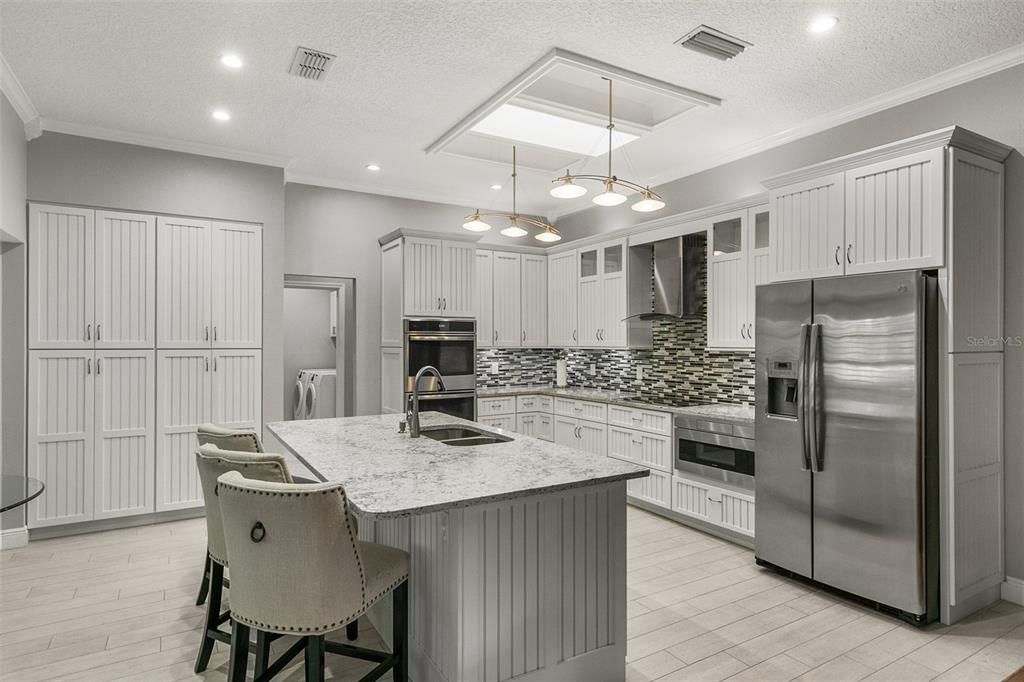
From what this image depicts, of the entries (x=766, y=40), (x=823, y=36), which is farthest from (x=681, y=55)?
(x=823, y=36)

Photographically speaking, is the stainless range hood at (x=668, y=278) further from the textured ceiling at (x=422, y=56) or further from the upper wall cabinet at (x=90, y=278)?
the upper wall cabinet at (x=90, y=278)

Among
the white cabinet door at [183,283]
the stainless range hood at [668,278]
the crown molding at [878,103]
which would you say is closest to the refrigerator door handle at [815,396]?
the crown molding at [878,103]

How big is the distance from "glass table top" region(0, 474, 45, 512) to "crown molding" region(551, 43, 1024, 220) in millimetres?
4787

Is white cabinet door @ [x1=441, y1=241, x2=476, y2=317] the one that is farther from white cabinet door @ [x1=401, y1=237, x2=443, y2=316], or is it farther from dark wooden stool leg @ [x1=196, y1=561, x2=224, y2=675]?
dark wooden stool leg @ [x1=196, y1=561, x2=224, y2=675]

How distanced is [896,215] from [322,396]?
5232mm

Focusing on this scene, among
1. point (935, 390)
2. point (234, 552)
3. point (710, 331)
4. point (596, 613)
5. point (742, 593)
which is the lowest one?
point (742, 593)

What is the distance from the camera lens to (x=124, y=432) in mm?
4496

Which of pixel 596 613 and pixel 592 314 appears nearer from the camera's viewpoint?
pixel 596 613

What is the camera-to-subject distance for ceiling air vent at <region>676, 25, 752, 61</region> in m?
2.95

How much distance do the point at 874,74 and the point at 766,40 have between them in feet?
2.94

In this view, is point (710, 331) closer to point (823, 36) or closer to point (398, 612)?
point (823, 36)

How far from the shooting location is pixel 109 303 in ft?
14.6

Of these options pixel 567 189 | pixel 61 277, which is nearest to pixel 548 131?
pixel 567 189

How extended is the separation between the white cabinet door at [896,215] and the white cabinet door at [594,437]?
8.70ft
